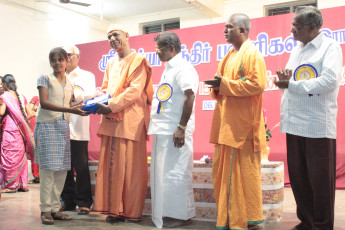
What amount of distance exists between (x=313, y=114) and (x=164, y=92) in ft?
3.78

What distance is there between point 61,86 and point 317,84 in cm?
201

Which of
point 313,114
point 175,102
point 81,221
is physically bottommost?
point 81,221

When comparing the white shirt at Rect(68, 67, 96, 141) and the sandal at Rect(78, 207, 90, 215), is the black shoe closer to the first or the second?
the sandal at Rect(78, 207, 90, 215)

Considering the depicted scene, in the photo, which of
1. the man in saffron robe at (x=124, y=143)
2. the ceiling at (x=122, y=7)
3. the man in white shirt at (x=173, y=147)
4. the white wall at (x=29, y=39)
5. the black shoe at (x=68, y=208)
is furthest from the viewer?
the ceiling at (x=122, y=7)

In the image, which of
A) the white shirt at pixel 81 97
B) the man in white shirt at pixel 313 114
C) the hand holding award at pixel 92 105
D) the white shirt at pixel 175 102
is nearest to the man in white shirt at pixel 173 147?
the white shirt at pixel 175 102

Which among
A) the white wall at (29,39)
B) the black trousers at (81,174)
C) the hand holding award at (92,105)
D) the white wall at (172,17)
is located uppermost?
the white wall at (172,17)

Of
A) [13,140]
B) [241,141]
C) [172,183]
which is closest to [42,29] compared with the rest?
[13,140]

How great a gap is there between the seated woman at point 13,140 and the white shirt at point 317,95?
3902 mm

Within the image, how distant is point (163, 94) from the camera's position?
3.31 m

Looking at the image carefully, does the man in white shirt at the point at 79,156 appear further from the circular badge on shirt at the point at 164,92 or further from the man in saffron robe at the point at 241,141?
the man in saffron robe at the point at 241,141

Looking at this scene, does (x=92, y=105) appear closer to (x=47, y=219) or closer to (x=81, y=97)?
(x=81, y=97)

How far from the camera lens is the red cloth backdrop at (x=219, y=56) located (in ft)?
19.5

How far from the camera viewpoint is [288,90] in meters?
2.85

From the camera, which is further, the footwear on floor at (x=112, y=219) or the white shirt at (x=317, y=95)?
the footwear on floor at (x=112, y=219)
